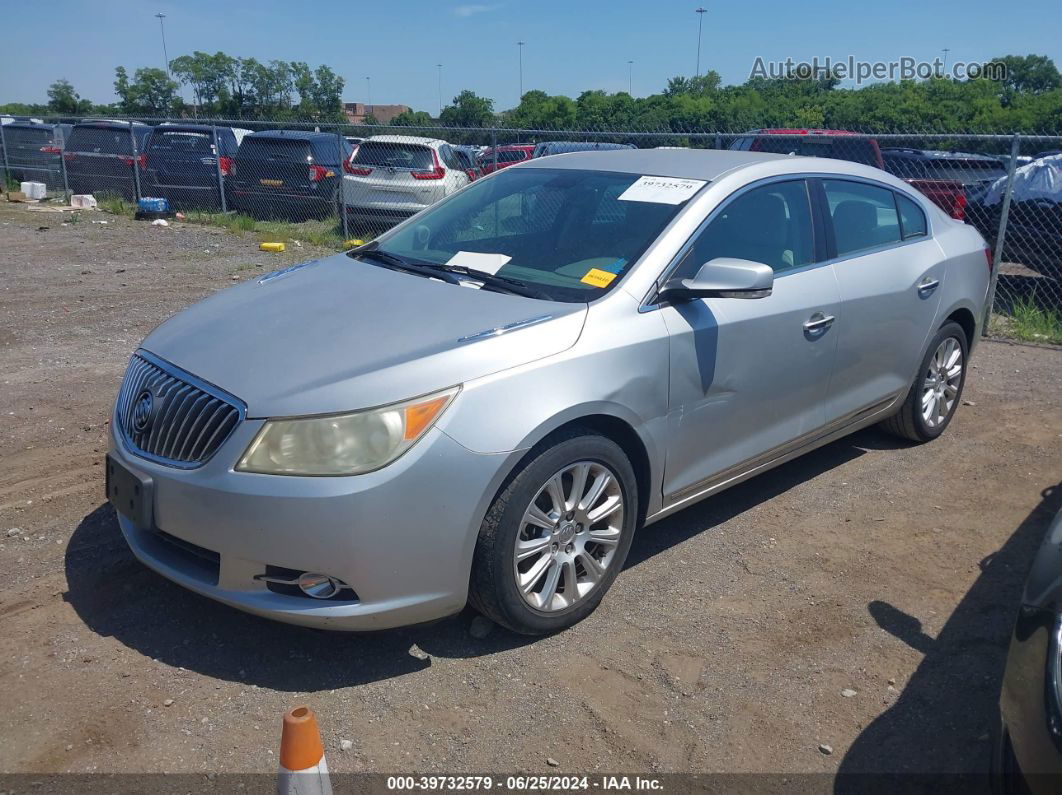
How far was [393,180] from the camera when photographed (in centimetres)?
1300

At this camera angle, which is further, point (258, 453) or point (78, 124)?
point (78, 124)

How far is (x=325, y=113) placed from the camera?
62719mm

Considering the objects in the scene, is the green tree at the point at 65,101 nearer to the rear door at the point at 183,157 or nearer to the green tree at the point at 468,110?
the green tree at the point at 468,110

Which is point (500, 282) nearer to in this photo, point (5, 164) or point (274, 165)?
point (274, 165)

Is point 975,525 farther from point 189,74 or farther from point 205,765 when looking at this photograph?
point 189,74

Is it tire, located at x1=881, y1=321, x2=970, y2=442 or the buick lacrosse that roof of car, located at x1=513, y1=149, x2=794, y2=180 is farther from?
tire, located at x1=881, y1=321, x2=970, y2=442

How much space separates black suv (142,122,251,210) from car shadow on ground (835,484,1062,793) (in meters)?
13.9

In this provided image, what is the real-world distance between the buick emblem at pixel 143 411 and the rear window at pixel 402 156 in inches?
398

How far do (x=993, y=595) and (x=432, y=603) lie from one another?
96.8 inches

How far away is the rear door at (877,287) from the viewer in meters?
4.66

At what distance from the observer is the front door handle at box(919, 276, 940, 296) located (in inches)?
202

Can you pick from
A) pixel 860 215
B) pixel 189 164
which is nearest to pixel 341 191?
pixel 189 164

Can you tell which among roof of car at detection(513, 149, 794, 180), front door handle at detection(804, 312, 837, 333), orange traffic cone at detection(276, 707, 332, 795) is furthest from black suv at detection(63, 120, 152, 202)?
orange traffic cone at detection(276, 707, 332, 795)

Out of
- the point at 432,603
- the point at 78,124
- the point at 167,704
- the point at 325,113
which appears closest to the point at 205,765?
the point at 167,704
